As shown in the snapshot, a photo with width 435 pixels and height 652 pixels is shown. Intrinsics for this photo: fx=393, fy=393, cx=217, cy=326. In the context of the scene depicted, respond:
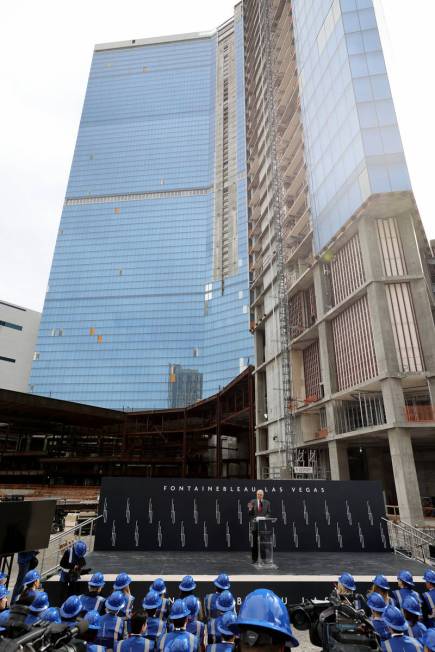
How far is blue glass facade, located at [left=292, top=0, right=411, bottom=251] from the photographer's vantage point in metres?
30.2

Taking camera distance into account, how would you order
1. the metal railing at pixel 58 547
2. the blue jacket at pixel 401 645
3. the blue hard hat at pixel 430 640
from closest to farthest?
the blue hard hat at pixel 430 640 → the blue jacket at pixel 401 645 → the metal railing at pixel 58 547

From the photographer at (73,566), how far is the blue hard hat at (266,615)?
913 centimetres

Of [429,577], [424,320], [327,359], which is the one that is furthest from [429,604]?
[327,359]

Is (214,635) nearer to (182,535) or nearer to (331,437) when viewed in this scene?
(182,535)

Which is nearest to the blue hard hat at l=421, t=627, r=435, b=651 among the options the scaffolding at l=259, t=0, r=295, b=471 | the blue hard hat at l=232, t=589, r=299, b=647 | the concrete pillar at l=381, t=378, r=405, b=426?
the blue hard hat at l=232, t=589, r=299, b=647

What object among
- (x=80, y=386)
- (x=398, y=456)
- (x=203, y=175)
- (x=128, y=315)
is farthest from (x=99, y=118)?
(x=398, y=456)

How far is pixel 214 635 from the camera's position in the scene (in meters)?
5.57

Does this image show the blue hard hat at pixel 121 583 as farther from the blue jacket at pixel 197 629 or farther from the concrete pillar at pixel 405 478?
the concrete pillar at pixel 405 478

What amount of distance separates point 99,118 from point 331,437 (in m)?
161

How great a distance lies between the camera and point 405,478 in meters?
24.6

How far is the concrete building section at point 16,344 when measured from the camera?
96.7 meters

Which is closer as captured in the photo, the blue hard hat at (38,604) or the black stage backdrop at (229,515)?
the blue hard hat at (38,604)

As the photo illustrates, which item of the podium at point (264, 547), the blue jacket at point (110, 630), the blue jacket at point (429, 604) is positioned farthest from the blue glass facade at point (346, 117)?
the blue jacket at point (110, 630)

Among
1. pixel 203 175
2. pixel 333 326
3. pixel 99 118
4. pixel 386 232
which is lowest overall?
pixel 333 326
